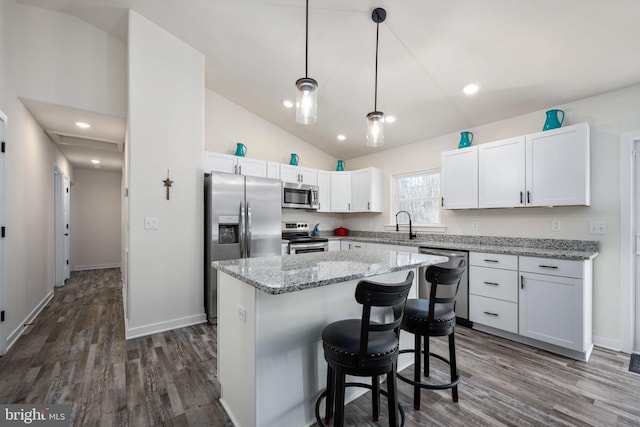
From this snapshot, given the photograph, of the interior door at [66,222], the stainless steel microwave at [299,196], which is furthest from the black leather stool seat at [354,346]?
the interior door at [66,222]

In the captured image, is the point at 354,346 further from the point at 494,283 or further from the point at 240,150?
the point at 240,150

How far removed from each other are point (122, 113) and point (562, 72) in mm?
4667

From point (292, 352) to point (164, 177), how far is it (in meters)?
2.55

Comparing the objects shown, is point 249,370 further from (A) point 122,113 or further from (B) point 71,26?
(B) point 71,26

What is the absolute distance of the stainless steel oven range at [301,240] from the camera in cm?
431

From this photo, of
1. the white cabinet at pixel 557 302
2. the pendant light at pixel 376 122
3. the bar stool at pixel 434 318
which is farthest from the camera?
the white cabinet at pixel 557 302

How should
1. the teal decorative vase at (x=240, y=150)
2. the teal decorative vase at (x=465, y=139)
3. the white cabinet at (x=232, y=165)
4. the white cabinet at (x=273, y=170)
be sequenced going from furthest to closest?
1. the white cabinet at (x=273, y=170)
2. the teal decorative vase at (x=240, y=150)
3. the white cabinet at (x=232, y=165)
4. the teal decorative vase at (x=465, y=139)

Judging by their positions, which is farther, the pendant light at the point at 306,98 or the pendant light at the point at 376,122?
the pendant light at the point at 376,122

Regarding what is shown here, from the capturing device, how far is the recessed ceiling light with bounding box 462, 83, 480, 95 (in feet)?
9.86

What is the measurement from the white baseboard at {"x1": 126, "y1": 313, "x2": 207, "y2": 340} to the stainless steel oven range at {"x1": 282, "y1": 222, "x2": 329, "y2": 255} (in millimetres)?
1506

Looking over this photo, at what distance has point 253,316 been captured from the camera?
1447mm

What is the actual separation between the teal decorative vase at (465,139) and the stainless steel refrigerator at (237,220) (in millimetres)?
2521

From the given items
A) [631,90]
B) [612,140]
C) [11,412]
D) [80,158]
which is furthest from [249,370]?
[80,158]

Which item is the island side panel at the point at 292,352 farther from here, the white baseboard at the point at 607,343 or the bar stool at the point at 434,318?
the white baseboard at the point at 607,343
